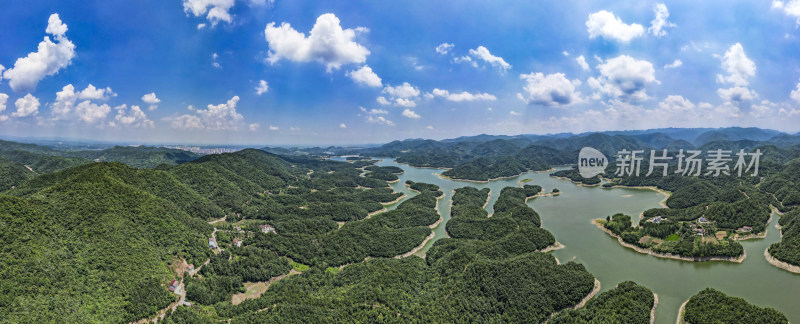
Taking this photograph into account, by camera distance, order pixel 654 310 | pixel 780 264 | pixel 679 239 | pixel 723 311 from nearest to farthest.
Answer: pixel 723 311, pixel 654 310, pixel 780 264, pixel 679 239

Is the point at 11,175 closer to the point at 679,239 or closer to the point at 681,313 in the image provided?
the point at 681,313

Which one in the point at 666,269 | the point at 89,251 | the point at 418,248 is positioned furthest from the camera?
the point at 418,248

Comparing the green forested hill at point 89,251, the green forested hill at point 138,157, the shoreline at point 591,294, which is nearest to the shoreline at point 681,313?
→ the shoreline at point 591,294

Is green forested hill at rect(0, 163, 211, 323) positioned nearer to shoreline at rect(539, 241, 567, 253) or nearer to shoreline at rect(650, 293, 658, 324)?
shoreline at rect(539, 241, 567, 253)

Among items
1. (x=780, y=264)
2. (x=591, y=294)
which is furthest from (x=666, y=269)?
(x=591, y=294)

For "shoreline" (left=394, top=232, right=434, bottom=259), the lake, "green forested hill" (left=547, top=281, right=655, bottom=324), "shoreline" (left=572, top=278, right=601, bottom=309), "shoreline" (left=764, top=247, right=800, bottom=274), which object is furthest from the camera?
"shoreline" (left=394, top=232, right=434, bottom=259)

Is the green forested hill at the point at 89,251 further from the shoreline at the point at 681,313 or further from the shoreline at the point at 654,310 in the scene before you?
the shoreline at the point at 681,313

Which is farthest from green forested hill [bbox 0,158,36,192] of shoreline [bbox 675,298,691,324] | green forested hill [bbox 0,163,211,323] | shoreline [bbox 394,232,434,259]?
shoreline [bbox 675,298,691,324]

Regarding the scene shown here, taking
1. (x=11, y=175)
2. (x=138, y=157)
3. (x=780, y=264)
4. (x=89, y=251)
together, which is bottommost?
(x=780, y=264)
